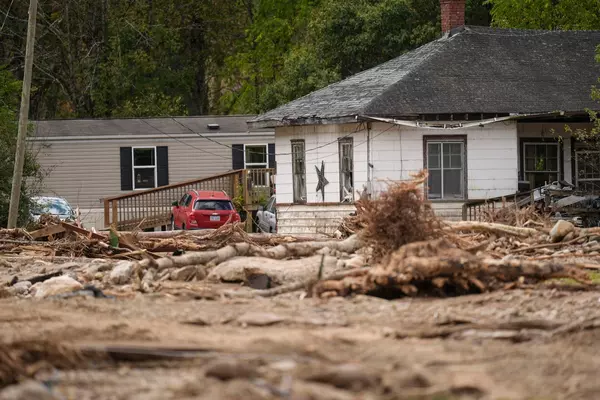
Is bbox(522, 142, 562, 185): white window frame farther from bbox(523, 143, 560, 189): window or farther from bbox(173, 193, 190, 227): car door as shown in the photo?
bbox(173, 193, 190, 227): car door

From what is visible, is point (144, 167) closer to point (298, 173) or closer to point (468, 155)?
point (298, 173)

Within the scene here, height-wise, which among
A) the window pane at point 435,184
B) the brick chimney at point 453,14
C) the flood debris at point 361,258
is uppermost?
the brick chimney at point 453,14

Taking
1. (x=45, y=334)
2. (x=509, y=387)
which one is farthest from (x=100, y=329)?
(x=509, y=387)

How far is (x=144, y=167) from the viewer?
45438 millimetres

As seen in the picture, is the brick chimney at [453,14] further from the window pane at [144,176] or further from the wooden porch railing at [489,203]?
the window pane at [144,176]

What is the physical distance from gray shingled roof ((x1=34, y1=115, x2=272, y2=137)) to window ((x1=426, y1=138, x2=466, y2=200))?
1333cm

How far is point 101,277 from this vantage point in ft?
63.2

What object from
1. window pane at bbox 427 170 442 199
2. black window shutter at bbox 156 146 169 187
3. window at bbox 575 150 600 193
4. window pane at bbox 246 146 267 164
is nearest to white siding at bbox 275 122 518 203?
window pane at bbox 427 170 442 199

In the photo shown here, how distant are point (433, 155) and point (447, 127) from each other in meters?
0.94

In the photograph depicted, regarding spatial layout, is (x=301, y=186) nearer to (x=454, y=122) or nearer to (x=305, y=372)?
(x=454, y=122)

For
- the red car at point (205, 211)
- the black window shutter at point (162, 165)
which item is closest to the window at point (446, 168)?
the red car at point (205, 211)

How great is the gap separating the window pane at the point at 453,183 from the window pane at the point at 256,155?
14.7 meters

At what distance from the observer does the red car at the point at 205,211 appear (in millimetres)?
39656

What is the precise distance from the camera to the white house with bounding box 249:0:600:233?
104 ft
